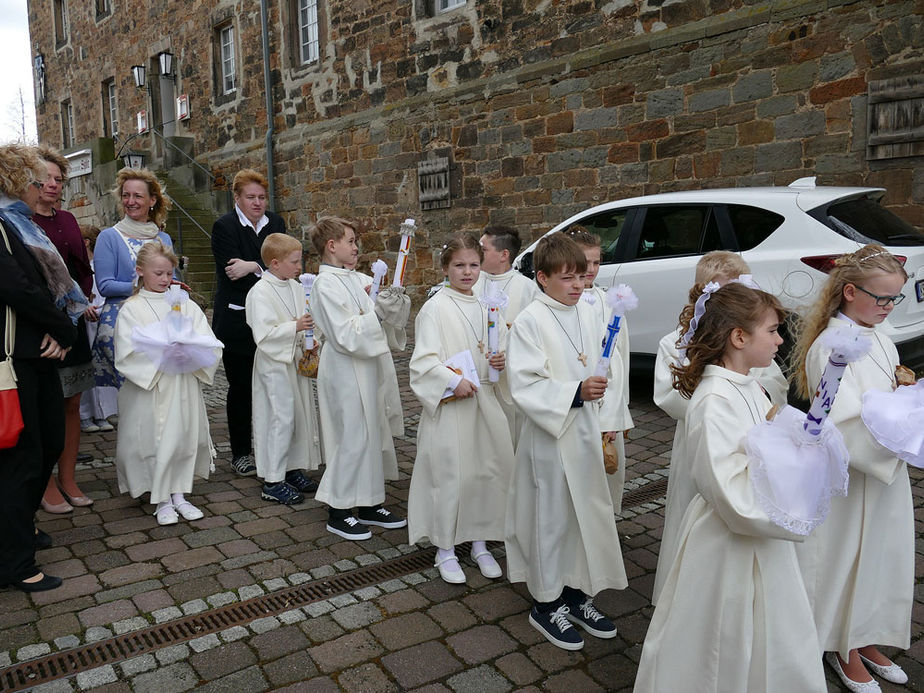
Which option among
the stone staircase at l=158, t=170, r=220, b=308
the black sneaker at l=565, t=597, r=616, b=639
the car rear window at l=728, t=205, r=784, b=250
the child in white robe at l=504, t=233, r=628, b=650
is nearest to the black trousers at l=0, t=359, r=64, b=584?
the child in white robe at l=504, t=233, r=628, b=650

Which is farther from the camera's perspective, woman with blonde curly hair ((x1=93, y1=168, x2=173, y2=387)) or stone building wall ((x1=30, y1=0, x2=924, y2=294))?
stone building wall ((x1=30, y1=0, x2=924, y2=294))

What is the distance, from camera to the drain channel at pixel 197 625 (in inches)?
110

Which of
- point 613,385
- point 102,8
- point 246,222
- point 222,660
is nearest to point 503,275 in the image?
point 613,385

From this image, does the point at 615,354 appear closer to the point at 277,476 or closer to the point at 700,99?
the point at 277,476

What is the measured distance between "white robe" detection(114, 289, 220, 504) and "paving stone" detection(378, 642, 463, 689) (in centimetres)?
205

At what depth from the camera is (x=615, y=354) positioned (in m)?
3.41

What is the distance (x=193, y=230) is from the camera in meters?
15.9

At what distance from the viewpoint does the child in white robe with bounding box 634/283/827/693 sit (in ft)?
6.80

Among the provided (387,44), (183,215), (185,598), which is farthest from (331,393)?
(183,215)

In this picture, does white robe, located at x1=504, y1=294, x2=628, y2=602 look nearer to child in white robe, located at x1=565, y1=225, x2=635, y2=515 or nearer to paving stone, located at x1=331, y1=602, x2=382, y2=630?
child in white robe, located at x1=565, y1=225, x2=635, y2=515

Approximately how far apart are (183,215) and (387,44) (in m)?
6.45

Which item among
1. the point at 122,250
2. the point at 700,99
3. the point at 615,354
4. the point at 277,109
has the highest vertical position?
the point at 277,109

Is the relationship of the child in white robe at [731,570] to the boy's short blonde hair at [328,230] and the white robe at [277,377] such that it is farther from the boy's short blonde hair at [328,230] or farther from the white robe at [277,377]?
the white robe at [277,377]

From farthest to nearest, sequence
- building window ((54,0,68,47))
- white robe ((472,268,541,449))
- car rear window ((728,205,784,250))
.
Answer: building window ((54,0,68,47)), car rear window ((728,205,784,250)), white robe ((472,268,541,449))
